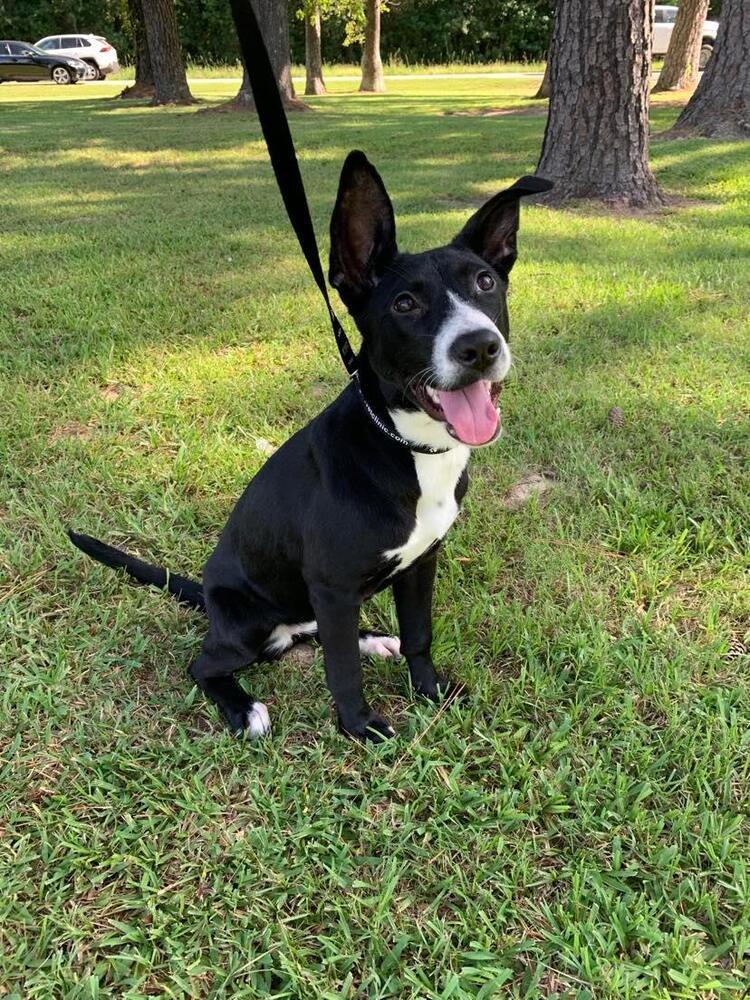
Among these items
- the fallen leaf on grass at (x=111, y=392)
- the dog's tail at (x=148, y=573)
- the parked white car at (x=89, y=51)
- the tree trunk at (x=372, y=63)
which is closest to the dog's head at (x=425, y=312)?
the dog's tail at (x=148, y=573)

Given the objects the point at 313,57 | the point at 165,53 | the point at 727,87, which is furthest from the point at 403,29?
the point at 727,87

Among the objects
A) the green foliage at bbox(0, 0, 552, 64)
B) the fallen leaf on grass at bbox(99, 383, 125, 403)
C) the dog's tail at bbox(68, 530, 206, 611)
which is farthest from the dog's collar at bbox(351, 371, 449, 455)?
the green foliage at bbox(0, 0, 552, 64)

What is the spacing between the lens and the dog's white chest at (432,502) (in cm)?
190

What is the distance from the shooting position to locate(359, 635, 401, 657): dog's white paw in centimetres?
245

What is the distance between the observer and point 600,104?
263 inches

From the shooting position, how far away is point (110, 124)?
14344 mm

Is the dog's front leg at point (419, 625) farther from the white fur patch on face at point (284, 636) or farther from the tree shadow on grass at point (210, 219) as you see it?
the tree shadow on grass at point (210, 219)

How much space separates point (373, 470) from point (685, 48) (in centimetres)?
1717

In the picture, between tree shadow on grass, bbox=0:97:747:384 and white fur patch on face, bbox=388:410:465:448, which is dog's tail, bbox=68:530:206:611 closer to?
white fur patch on face, bbox=388:410:465:448

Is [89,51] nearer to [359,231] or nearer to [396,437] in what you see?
[359,231]

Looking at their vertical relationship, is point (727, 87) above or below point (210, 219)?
above

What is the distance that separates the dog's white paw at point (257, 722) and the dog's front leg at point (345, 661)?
0.21 meters

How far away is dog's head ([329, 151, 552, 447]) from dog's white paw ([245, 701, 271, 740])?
36.2 inches

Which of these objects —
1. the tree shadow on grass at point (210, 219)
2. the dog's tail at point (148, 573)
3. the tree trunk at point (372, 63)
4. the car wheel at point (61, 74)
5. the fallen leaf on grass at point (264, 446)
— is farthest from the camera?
the car wheel at point (61, 74)
